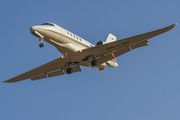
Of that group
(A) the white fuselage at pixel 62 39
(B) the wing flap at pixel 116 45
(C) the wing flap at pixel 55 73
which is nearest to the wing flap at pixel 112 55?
(B) the wing flap at pixel 116 45

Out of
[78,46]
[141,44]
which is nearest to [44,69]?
[78,46]

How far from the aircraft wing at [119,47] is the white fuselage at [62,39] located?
92cm

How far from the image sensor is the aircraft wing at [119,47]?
2110 centimetres

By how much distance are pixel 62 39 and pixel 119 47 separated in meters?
5.27

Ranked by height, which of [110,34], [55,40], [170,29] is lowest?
[170,29]

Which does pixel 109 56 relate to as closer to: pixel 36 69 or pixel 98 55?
A: pixel 98 55

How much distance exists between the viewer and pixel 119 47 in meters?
22.5

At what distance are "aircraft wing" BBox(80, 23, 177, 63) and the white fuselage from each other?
916mm

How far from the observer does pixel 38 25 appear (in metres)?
Answer: 21.2

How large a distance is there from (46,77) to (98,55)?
26.0 ft

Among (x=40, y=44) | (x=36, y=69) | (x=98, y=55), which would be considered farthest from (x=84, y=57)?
(x=36, y=69)

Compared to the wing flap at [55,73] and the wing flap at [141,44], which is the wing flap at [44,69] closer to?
the wing flap at [55,73]

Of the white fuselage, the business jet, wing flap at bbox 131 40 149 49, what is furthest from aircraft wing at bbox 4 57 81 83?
wing flap at bbox 131 40 149 49

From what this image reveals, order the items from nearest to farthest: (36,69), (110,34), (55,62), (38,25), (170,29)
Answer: (170,29)
(38,25)
(55,62)
(36,69)
(110,34)
